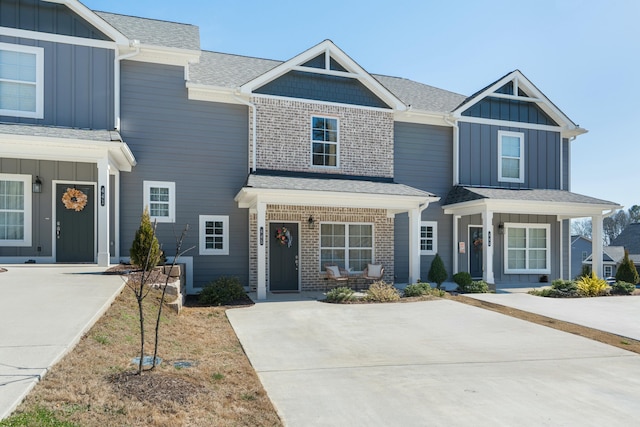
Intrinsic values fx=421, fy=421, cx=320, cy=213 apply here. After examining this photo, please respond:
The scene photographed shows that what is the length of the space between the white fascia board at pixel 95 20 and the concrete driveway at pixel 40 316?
661 centimetres

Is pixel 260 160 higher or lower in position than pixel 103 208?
higher

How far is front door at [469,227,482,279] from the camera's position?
52.9 feet

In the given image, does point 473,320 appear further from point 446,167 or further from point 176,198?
point 176,198

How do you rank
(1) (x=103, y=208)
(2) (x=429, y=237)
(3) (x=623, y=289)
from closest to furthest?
(1) (x=103, y=208) → (3) (x=623, y=289) → (2) (x=429, y=237)

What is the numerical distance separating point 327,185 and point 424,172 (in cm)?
472

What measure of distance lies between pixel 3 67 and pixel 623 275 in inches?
808

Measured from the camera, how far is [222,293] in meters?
11.1

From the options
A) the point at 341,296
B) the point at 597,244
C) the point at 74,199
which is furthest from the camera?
the point at 597,244

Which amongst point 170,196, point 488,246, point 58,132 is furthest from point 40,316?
point 488,246

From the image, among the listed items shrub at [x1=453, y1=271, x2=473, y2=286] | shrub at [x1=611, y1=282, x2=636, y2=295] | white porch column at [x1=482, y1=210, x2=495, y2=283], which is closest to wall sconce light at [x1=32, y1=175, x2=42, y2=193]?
shrub at [x1=453, y1=271, x2=473, y2=286]

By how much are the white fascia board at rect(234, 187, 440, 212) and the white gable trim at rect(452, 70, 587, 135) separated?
15.6 ft

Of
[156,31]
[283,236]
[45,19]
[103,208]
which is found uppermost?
[156,31]

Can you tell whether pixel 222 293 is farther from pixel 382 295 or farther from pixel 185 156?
pixel 185 156

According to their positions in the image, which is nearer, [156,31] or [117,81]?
[117,81]
